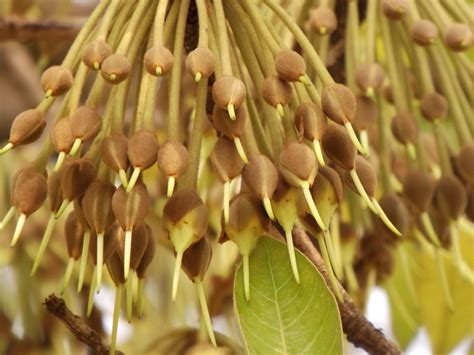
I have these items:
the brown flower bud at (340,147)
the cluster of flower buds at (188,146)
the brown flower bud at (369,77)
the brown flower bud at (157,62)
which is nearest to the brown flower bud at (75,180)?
the cluster of flower buds at (188,146)

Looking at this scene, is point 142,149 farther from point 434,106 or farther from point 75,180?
point 434,106

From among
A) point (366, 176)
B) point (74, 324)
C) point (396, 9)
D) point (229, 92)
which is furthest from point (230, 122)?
point (396, 9)

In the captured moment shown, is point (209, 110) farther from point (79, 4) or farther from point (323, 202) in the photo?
point (79, 4)

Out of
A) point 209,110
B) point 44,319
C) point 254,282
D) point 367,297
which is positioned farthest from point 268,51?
point 44,319

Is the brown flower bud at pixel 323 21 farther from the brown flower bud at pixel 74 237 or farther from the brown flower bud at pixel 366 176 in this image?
the brown flower bud at pixel 74 237

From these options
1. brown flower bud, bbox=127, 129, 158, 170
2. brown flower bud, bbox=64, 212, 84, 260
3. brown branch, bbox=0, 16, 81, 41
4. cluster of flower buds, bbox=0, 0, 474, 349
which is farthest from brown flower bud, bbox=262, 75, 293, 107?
brown branch, bbox=0, 16, 81, 41
